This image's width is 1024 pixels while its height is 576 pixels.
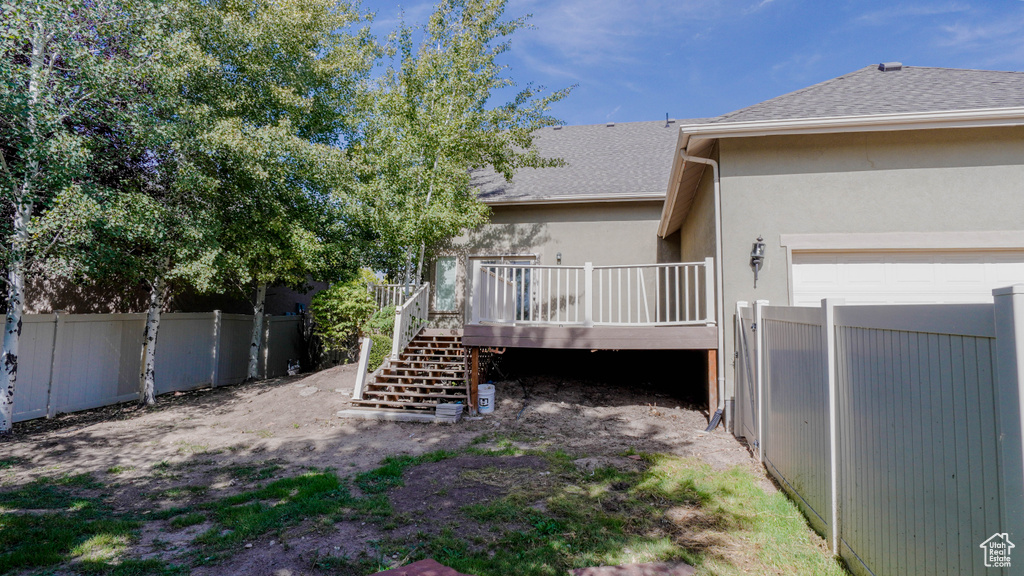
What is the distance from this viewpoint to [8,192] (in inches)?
251

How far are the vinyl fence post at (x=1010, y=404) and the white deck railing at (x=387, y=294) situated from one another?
9.68m

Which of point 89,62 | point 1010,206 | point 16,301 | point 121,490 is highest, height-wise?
point 89,62

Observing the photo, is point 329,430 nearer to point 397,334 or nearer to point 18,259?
point 397,334

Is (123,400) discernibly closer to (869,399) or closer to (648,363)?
(648,363)

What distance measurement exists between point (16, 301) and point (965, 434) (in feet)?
32.7

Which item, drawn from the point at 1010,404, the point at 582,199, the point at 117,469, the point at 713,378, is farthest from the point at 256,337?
the point at 1010,404

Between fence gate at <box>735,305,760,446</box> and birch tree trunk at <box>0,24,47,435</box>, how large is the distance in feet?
30.2

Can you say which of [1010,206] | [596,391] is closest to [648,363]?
[596,391]

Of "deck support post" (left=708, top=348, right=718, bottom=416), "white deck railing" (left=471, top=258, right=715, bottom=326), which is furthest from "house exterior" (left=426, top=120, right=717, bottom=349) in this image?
"deck support post" (left=708, top=348, right=718, bottom=416)

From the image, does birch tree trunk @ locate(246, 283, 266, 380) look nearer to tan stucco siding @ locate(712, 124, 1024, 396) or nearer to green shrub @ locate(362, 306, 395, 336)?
green shrub @ locate(362, 306, 395, 336)

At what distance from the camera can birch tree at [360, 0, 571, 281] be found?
9.10 meters

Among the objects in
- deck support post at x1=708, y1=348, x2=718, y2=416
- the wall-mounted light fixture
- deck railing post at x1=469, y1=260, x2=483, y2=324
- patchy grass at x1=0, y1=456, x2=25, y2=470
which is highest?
the wall-mounted light fixture

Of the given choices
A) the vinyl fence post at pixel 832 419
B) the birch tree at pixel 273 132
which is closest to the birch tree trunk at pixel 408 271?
the birch tree at pixel 273 132

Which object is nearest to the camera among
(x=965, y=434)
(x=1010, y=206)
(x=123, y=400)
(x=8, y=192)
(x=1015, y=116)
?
(x=965, y=434)
